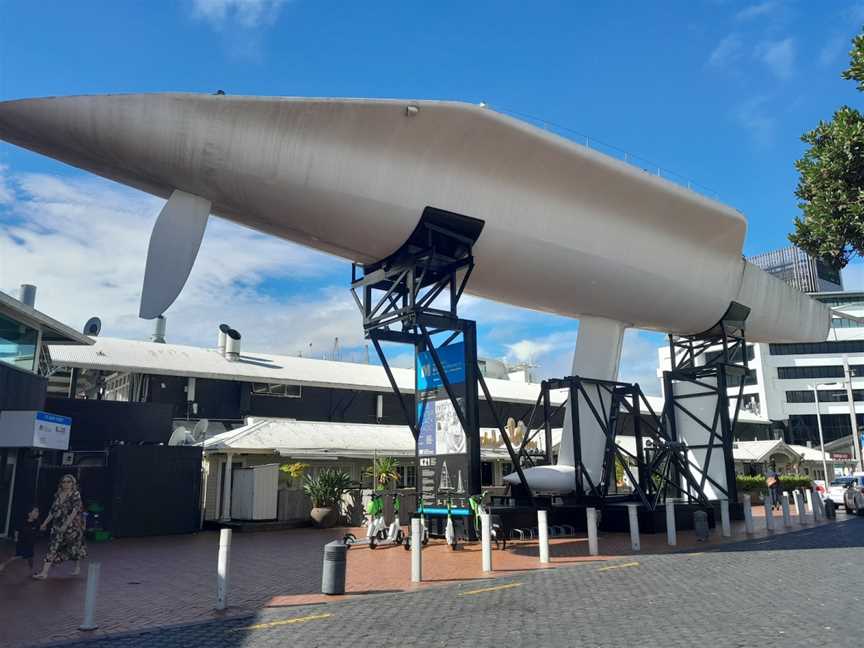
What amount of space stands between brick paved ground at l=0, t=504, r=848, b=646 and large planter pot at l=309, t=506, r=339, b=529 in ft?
13.0

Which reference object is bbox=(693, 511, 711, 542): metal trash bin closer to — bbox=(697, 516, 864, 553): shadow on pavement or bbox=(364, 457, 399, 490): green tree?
bbox=(697, 516, 864, 553): shadow on pavement

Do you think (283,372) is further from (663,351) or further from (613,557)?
(663,351)

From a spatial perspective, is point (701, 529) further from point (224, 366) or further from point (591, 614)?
point (224, 366)

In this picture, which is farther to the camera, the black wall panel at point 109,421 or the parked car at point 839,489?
the parked car at point 839,489

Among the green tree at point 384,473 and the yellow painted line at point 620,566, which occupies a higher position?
the green tree at point 384,473

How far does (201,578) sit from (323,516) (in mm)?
10462

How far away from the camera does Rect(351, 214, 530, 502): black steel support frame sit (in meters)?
15.5

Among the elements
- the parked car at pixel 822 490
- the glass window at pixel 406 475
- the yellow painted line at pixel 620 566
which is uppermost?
the glass window at pixel 406 475

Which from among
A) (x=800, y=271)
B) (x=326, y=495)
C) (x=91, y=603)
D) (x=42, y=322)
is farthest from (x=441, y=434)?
(x=800, y=271)

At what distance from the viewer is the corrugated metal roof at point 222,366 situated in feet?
85.1

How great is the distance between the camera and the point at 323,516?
885 inches

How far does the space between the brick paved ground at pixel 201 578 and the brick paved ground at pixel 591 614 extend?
0.82 metres

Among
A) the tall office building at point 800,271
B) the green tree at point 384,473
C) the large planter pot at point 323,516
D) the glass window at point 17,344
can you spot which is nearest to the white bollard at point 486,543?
the large planter pot at point 323,516

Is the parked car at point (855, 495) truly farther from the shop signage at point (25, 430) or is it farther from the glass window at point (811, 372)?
the glass window at point (811, 372)
